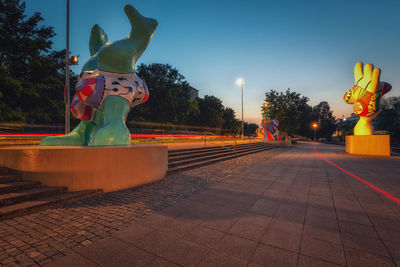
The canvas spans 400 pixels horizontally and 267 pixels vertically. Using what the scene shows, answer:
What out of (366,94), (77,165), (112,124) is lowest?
(77,165)

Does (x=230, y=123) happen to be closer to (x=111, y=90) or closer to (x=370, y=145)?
(x=370, y=145)

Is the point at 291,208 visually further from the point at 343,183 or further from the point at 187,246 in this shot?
the point at 343,183

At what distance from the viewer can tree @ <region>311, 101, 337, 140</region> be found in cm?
7112

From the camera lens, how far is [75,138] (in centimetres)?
681

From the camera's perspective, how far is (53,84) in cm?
1912

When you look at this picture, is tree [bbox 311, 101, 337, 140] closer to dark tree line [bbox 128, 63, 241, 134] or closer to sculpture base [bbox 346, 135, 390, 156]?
dark tree line [bbox 128, 63, 241, 134]

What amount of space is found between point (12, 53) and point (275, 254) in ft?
84.3

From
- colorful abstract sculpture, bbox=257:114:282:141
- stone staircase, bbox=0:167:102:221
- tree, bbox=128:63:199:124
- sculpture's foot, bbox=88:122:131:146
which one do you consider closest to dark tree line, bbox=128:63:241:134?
tree, bbox=128:63:199:124

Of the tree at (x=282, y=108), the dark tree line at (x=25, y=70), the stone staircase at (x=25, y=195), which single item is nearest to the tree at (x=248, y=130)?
the tree at (x=282, y=108)

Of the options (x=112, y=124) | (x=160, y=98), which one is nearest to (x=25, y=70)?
(x=160, y=98)

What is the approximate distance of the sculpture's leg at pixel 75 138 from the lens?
20.7ft

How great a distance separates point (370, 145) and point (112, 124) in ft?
66.9

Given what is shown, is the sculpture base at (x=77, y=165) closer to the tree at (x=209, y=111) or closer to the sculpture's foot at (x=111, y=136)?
the sculpture's foot at (x=111, y=136)

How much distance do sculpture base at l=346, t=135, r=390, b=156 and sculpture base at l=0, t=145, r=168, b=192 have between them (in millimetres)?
19302
